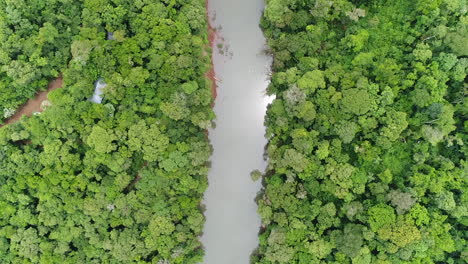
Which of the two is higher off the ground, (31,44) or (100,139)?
(31,44)

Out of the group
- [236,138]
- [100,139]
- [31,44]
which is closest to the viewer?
[100,139]

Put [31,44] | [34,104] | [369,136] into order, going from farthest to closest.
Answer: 1. [34,104]
2. [369,136]
3. [31,44]

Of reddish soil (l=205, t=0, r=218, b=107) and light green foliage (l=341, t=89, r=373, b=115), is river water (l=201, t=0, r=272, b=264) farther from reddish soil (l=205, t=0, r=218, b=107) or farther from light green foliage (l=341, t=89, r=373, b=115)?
light green foliage (l=341, t=89, r=373, b=115)

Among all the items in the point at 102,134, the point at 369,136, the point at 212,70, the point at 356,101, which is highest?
the point at 212,70

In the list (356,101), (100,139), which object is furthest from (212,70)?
(356,101)

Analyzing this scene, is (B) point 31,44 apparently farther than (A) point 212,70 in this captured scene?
No

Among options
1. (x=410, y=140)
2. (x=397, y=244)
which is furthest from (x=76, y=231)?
(x=410, y=140)

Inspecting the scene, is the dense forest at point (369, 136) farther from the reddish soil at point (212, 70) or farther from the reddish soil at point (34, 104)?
the reddish soil at point (34, 104)

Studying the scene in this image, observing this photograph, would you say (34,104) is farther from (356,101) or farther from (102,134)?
(356,101)

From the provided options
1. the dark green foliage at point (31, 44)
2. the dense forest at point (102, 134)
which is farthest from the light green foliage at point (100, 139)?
the dark green foliage at point (31, 44)
